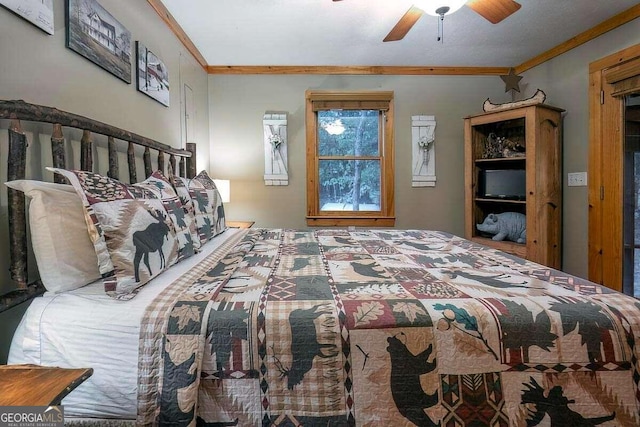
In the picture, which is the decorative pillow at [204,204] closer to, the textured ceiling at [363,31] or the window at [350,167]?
the textured ceiling at [363,31]

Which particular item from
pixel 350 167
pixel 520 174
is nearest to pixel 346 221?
pixel 350 167

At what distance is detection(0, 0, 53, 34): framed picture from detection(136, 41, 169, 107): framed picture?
0.71 m

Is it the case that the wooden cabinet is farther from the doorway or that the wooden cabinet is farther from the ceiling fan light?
the ceiling fan light

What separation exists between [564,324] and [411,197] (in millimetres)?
2821

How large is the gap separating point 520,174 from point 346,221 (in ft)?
5.87

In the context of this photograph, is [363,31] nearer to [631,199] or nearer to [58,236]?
[631,199]

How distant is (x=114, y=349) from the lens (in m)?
0.92

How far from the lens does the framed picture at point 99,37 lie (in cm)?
143

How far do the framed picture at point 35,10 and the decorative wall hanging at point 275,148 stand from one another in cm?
229

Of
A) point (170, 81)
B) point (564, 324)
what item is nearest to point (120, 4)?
point (170, 81)

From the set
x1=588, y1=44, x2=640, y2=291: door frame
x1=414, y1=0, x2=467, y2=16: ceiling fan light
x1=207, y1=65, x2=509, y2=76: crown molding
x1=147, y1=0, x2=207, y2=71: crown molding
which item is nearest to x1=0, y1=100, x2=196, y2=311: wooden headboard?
x1=147, y1=0, x2=207, y2=71: crown molding

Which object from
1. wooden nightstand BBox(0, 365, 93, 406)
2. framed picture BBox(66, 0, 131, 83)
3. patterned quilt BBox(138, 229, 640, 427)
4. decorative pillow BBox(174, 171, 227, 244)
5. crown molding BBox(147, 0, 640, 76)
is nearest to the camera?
wooden nightstand BBox(0, 365, 93, 406)

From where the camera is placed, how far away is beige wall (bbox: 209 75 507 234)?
3541 mm

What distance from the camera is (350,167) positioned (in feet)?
12.1
